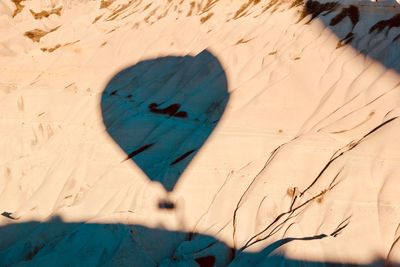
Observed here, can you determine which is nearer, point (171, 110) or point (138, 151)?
point (138, 151)

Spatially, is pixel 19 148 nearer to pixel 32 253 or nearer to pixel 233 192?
pixel 32 253

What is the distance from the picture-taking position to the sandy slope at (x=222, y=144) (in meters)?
10.7

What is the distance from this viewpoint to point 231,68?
16953 mm

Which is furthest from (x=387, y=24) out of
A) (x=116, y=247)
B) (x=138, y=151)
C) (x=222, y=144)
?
(x=116, y=247)

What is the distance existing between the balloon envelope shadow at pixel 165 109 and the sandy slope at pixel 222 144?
0.07 meters

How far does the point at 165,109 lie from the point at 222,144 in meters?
3.34

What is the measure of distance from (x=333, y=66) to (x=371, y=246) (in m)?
6.19

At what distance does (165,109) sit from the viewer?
16.8 m

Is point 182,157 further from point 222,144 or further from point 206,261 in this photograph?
point 206,261

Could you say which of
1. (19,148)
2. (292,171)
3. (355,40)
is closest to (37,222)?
(19,148)

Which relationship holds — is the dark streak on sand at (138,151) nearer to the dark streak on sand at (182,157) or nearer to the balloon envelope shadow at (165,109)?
the balloon envelope shadow at (165,109)

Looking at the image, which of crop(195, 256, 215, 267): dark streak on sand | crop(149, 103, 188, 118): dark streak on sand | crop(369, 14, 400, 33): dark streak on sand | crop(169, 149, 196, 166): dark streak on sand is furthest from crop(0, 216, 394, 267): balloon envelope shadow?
crop(369, 14, 400, 33): dark streak on sand

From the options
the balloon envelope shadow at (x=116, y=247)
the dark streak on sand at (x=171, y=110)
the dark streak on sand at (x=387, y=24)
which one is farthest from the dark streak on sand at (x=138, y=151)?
the dark streak on sand at (x=387, y=24)

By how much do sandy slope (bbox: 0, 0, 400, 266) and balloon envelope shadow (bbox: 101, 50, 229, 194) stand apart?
0.23 feet
